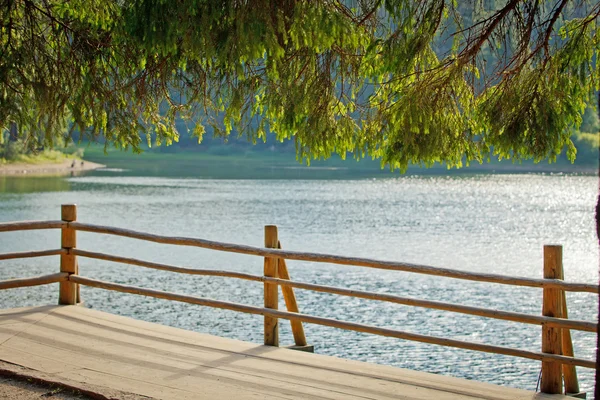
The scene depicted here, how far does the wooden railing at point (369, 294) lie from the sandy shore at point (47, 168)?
55.8 m

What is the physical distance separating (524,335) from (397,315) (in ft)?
8.52

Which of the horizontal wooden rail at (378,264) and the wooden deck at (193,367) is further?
the horizontal wooden rail at (378,264)

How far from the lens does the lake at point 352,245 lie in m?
14.2

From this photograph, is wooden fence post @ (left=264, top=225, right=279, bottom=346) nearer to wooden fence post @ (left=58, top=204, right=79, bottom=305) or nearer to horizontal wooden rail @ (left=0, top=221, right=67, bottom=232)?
wooden fence post @ (left=58, top=204, right=79, bottom=305)

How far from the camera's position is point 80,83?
760 centimetres

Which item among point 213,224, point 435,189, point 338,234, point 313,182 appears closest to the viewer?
point 338,234

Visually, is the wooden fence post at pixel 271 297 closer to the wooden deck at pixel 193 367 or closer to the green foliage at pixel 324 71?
the wooden deck at pixel 193 367

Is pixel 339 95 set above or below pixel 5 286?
above

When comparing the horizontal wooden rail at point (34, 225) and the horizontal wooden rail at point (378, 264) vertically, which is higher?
the horizontal wooden rail at point (34, 225)

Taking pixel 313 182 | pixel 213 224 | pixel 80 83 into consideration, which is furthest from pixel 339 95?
pixel 313 182

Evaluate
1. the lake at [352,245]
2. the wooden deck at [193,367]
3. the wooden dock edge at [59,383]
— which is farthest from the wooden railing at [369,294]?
the lake at [352,245]

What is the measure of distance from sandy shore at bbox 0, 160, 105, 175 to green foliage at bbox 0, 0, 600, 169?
5641 centimetres

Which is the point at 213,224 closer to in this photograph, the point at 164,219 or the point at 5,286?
the point at 164,219

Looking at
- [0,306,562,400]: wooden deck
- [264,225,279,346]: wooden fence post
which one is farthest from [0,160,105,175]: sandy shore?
[264,225,279,346]: wooden fence post
